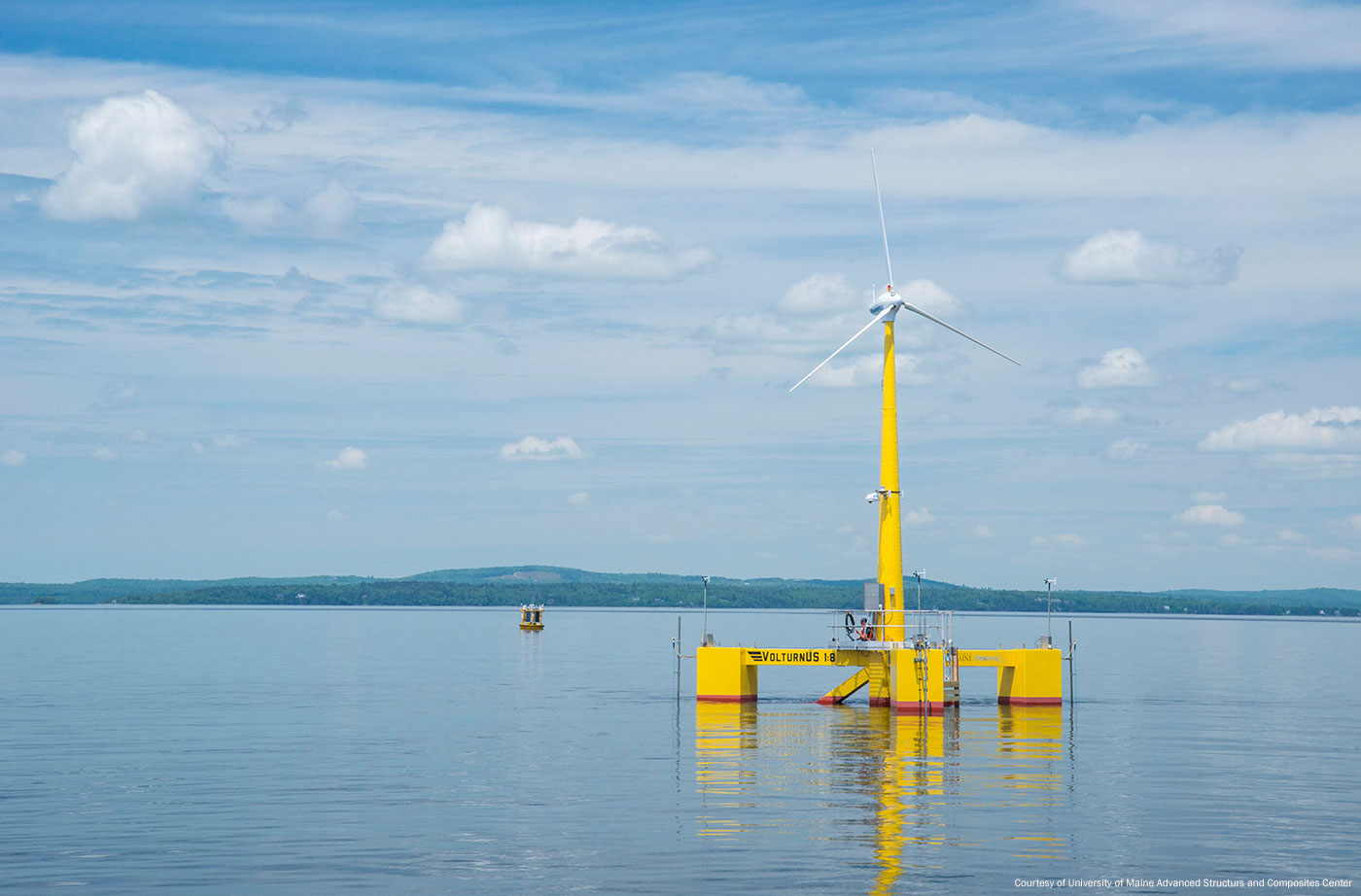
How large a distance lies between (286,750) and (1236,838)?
34.3 meters

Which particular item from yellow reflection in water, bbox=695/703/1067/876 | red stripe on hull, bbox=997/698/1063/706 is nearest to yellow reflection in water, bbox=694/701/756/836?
yellow reflection in water, bbox=695/703/1067/876

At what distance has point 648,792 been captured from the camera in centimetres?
4275

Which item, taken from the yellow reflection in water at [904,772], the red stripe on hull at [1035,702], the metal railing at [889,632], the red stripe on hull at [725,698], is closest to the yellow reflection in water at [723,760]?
the yellow reflection in water at [904,772]

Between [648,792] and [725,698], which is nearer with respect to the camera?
[648,792]

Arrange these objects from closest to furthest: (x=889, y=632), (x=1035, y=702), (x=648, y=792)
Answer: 1. (x=648, y=792)
2. (x=889, y=632)
3. (x=1035, y=702)

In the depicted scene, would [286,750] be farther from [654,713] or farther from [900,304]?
[900,304]

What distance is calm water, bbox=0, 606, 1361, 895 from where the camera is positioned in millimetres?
31391

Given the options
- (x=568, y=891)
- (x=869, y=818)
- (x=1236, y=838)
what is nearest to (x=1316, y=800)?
(x=1236, y=838)

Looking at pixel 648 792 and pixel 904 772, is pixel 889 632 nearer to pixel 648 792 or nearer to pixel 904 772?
pixel 904 772

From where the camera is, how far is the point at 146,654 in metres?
136

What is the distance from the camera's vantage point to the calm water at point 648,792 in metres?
31.4

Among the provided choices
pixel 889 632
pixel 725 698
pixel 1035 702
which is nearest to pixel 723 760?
pixel 889 632

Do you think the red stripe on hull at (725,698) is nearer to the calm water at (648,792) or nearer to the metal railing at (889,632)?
the calm water at (648,792)

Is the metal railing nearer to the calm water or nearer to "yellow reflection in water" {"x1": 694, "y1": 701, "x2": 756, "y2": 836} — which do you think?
the calm water
